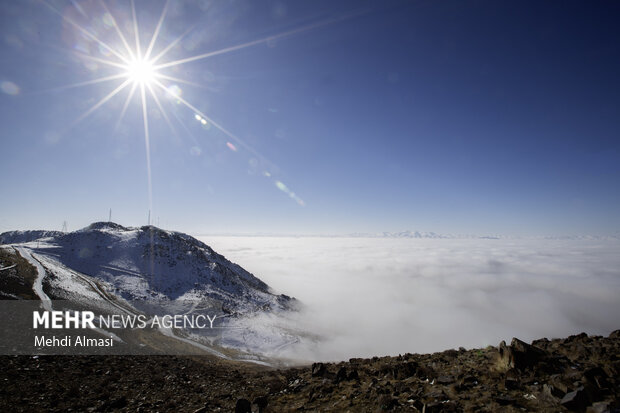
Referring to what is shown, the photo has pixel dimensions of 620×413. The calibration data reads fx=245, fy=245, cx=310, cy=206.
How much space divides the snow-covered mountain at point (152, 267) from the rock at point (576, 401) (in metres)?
74.2

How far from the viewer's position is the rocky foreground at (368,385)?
7.55 meters

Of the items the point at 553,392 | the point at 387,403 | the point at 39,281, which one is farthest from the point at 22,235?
the point at 553,392

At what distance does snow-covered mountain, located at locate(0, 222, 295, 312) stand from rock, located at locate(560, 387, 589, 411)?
243 feet

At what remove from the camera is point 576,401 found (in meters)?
6.51

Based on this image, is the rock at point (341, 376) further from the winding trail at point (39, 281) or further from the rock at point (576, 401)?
the winding trail at point (39, 281)

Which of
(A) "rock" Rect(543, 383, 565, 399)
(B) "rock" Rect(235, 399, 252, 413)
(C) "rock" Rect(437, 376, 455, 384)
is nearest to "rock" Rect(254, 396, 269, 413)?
(B) "rock" Rect(235, 399, 252, 413)

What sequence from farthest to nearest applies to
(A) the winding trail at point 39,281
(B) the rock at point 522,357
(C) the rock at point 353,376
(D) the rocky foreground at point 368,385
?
(A) the winding trail at point 39,281 → (C) the rock at point 353,376 → (B) the rock at point 522,357 → (D) the rocky foreground at point 368,385

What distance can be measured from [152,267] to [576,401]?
90480 mm

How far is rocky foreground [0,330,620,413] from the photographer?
24.8 feet

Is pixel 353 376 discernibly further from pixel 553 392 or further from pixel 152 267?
pixel 152 267

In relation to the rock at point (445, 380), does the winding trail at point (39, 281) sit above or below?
below

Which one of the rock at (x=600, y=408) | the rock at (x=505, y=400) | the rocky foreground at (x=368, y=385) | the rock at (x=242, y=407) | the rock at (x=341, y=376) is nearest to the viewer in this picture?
the rock at (x=600, y=408)

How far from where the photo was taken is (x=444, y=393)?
8.69 meters

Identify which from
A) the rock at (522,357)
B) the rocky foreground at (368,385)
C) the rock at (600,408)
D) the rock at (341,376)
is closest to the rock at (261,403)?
the rocky foreground at (368,385)
